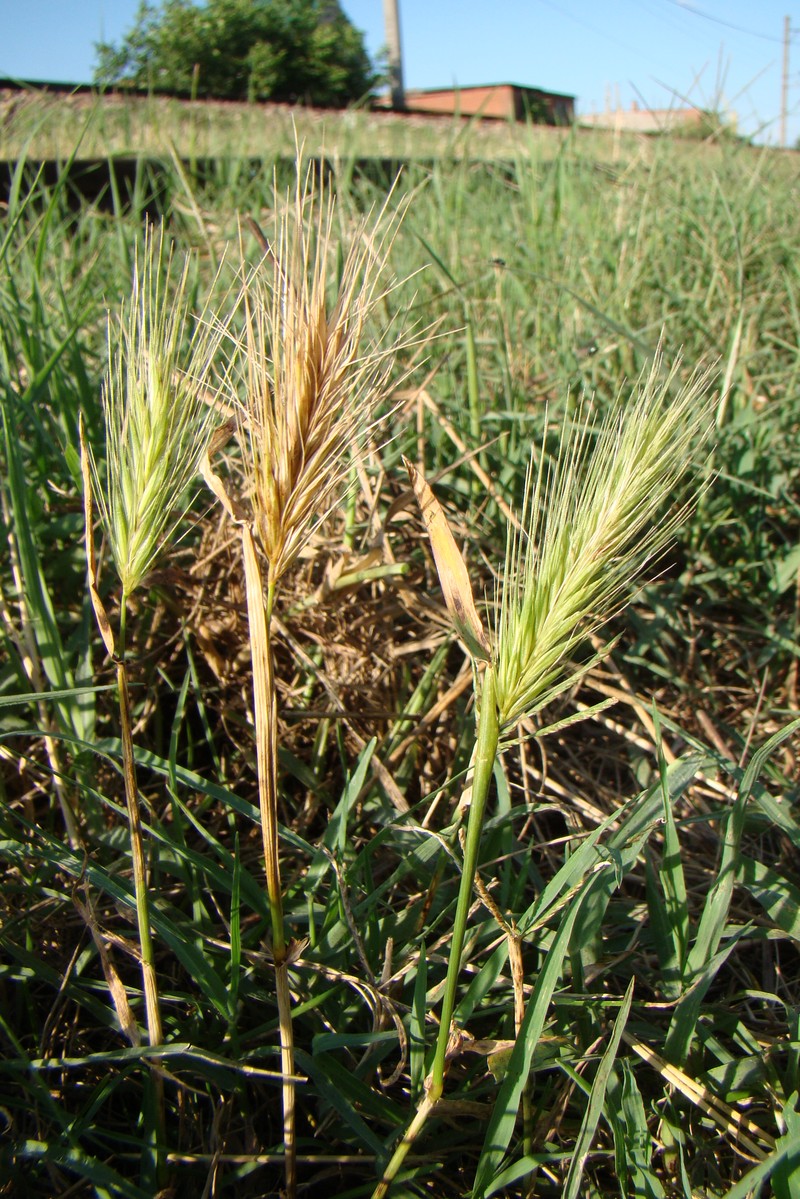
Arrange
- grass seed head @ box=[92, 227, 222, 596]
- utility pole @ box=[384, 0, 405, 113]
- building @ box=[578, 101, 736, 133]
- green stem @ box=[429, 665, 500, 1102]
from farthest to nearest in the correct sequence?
utility pole @ box=[384, 0, 405, 113] → building @ box=[578, 101, 736, 133] → grass seed head @ box=[92, 227, 222, 596] → green stem @ box=[429, 665, 500, 1102]

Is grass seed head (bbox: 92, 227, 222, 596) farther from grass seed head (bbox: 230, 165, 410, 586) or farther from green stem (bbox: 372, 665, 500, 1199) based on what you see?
green stem (bbox: 372, 665, 500, 1199)

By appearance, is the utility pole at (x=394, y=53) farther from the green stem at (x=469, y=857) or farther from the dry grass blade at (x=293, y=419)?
the green stem at (x=469, y=857)

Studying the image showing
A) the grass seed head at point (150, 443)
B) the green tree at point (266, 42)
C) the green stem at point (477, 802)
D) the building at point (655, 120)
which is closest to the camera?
the green stem at point (477, 802)

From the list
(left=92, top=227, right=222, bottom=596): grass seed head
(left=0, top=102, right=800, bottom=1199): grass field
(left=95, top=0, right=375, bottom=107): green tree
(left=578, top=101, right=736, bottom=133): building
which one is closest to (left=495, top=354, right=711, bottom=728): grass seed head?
(left=0, top=102, right=800, bottom=1199): grass field

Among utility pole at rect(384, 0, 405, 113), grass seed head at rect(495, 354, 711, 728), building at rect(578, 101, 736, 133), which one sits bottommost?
grass seed head at rect(495, 354, 711, 728)

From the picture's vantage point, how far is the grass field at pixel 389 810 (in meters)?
0.78

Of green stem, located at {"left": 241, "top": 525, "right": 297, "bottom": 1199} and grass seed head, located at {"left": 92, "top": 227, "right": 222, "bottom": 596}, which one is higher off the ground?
grass seed head, located at {"left": 92, "top": 227, "right": 222, "bottom": 596}

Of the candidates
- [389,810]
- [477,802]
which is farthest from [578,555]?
[389,810]

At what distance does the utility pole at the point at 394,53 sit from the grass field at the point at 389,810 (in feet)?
36.7

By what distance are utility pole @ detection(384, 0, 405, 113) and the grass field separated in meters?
11.2

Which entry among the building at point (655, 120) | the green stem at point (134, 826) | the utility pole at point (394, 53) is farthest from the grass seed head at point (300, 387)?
the utility pole at point (394, 53)

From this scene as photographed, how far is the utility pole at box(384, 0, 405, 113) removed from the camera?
12016 millimetres

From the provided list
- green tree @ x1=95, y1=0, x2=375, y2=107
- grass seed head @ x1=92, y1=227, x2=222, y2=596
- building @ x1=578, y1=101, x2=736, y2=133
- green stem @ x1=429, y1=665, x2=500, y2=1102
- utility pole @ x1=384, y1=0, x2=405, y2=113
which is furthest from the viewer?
green tree @ x1=95, y1=0, x2=375, y2=107

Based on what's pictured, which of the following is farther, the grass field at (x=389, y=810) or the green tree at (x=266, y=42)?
the green tree at (x=266, y=42)
